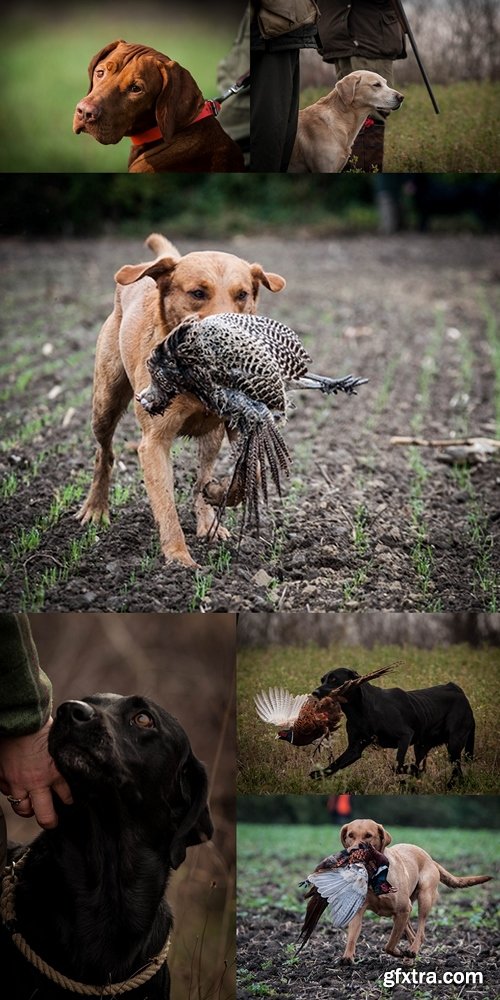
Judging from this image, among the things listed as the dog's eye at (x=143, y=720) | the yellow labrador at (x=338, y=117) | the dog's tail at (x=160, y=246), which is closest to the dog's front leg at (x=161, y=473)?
the dog's tail at (x=160, y=246)

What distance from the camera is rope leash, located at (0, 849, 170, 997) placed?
359 centimetres

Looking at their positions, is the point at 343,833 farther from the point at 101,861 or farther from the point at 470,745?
the point at 101,861

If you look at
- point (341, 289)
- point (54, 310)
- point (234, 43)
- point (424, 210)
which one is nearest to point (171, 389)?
point (234, 43)

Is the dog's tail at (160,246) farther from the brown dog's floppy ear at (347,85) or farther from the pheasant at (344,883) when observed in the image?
the pheasant at (344,883)

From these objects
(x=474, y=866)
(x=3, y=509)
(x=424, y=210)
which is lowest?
(x=474, y=866)

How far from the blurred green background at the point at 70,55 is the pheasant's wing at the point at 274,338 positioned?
1.04 metres

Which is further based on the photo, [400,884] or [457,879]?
[457,879]

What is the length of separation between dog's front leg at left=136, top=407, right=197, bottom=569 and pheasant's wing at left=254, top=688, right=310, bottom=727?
65 centimetres

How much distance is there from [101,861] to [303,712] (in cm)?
111

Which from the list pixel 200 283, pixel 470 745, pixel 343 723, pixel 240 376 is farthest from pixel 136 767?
pixel 200 283

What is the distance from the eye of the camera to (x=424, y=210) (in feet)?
26.6

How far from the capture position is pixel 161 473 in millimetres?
4367

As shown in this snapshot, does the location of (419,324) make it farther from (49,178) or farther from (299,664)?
(299,664)

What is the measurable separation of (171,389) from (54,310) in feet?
10.4
